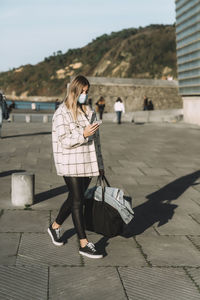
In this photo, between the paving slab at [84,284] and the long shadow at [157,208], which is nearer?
the paving slab at [84,284]

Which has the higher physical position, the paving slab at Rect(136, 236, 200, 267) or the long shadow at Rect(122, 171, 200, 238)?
the long shadow at Rect(122, 171, 200, 238)

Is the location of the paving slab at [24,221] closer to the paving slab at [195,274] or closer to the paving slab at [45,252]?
the paving slab at [45,252]

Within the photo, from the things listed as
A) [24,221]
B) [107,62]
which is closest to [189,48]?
[24,221]

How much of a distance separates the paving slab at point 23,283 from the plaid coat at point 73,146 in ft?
3.01

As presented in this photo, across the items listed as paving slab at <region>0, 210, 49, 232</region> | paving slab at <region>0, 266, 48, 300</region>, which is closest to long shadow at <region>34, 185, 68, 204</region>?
paving slab at <region>0, 210, 49, 232</region>

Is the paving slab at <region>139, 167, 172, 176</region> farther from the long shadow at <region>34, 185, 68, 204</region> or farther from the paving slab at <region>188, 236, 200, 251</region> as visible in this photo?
the paving slab at <region>188, 236, 200, 251</region>

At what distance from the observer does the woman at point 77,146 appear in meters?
4.08

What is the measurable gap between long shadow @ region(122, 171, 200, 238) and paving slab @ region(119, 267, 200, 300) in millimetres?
1059

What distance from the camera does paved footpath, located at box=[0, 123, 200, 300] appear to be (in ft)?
11.5

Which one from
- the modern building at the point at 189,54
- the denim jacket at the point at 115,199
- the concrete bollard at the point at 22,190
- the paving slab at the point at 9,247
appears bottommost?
the paving slab at the point at 9,247

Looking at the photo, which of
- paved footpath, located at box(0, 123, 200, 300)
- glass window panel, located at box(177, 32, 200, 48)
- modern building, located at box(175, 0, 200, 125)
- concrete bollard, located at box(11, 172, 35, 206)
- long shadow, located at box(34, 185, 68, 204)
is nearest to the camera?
paved footpath, located at box(0, 123, 200, 300)

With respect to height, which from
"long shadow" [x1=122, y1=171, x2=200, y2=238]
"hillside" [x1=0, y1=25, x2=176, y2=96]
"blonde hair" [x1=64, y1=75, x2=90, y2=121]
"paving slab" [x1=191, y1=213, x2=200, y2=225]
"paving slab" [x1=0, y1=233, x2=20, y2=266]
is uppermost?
"hillside" [x1=0, y1=25, x2=176, y2=96]

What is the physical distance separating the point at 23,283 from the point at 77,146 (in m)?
1.28

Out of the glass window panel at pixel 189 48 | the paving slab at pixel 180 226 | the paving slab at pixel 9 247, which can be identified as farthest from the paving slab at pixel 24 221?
the glass window panel at pixel 189 48
